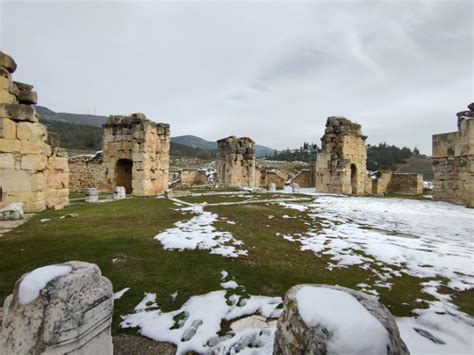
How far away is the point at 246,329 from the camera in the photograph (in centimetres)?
266

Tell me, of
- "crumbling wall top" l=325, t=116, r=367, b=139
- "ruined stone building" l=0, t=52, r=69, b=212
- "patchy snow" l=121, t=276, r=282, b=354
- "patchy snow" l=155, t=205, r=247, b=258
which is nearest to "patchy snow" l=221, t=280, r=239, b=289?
"patchy snow" l=121, t=276, r=282, b=354

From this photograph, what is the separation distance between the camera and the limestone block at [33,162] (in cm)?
834

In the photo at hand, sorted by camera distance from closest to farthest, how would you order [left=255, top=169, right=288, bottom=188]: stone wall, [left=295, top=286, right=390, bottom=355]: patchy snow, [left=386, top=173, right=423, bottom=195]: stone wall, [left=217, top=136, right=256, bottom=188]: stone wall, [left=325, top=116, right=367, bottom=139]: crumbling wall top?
1. [left=295, top=286, right=390, bottom=355]: patchy snow
2. [left=325, top=116, right=367, bottom=139]: crumbling wall top
3. [left=217, top=136, right=256, bottom=188]: stone wall
4. [left=386, top=173, right=423, bottom=195]: stone wall
5. [left=255, top=169, right=288, bottom=188]: stone wall

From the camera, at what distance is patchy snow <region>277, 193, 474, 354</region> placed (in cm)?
255

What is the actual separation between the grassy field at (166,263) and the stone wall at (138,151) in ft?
26.5

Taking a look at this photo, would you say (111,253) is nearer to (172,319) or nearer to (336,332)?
(172,319)

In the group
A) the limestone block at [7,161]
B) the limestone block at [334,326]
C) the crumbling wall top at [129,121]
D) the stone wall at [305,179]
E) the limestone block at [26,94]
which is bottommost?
the limestone block at [334,326]

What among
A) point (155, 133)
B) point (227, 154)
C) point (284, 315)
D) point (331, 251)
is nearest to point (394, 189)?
point (227, 154)

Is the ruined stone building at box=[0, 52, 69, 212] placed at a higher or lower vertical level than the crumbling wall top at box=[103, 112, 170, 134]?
lower

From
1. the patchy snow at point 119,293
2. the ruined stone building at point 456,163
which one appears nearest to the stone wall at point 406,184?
the ruined stone building at point 456,163

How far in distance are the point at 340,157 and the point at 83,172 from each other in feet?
56.8

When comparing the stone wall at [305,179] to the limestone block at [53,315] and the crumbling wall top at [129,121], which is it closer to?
the crumbling wall top at [129,121]

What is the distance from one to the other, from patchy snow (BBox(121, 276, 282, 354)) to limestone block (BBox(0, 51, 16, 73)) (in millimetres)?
9121

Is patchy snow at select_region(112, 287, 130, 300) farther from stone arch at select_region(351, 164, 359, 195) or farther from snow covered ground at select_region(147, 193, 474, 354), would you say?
stone arch at select_region(351, 164, 359, 195)
